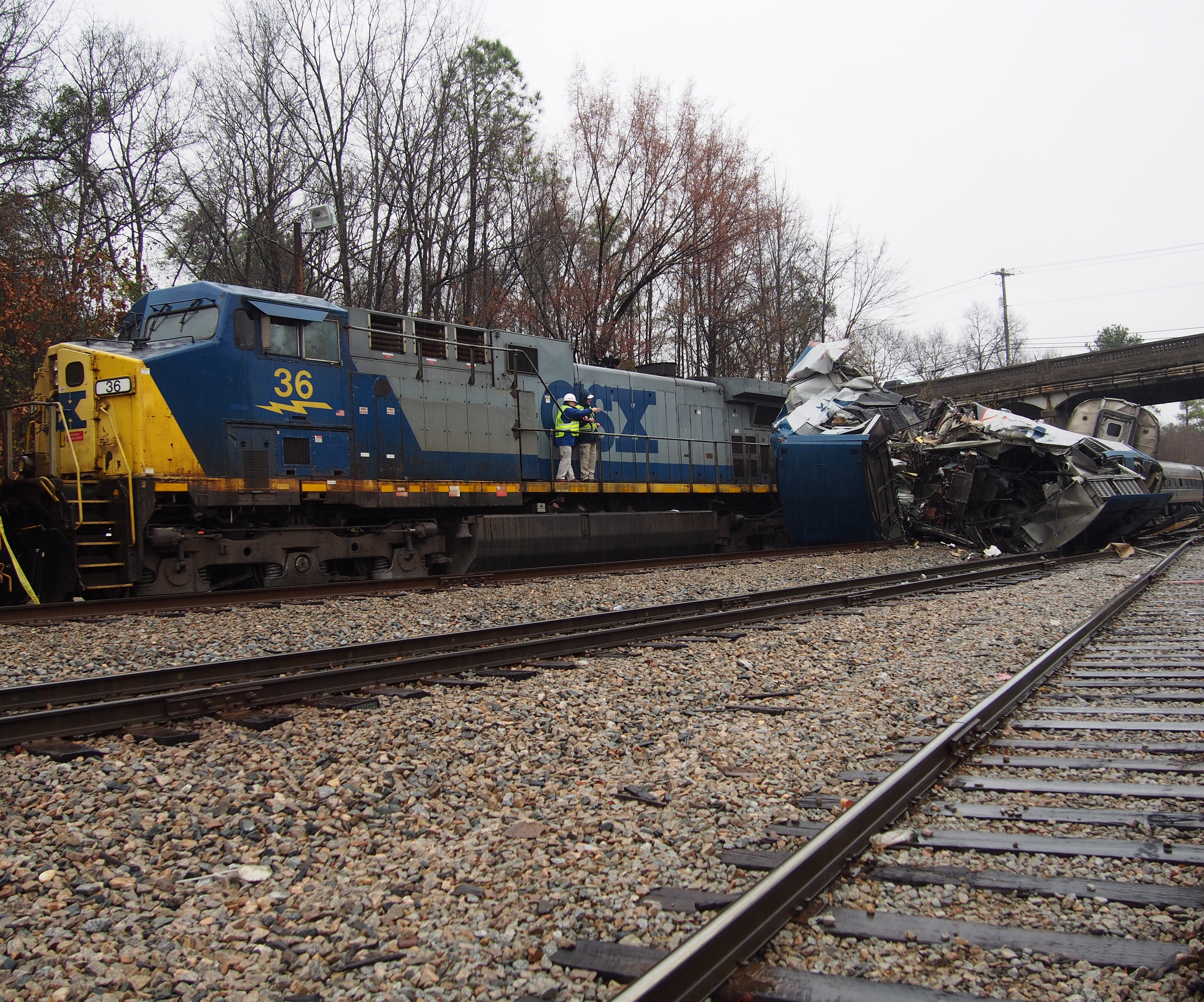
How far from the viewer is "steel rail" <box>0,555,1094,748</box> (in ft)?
13.8

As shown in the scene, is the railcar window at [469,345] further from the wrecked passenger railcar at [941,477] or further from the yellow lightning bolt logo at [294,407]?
the wrecked passenger railcar at [941,477]

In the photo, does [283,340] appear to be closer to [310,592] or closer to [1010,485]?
[310,592]

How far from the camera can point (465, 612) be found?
8523 millimetres

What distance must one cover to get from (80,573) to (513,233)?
19.4 metres

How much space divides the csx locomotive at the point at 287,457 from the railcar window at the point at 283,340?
0.07 feet

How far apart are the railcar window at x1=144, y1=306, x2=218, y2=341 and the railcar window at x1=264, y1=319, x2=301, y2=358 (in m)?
0.60

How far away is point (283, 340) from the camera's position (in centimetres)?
1006

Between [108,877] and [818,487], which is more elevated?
[818,487]

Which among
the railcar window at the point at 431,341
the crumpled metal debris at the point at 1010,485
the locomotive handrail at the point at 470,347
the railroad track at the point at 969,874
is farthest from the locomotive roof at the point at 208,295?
the crumpled metal debris at the point at 1010,485

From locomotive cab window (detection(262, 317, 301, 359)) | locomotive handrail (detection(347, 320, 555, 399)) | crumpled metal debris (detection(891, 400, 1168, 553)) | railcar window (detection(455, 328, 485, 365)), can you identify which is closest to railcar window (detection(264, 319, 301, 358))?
locomotive cab window (detection(262, 317, 301, 359))

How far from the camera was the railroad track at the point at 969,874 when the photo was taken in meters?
2.17

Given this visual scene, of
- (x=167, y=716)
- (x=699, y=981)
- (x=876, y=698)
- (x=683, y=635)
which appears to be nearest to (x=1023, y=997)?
(x=699, y=981)

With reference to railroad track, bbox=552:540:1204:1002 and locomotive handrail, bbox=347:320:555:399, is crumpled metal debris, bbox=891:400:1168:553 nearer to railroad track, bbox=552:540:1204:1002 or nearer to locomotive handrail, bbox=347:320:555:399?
locomotive handrail, bbox=347:320:555:399

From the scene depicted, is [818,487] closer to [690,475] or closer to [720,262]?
[690,475]
